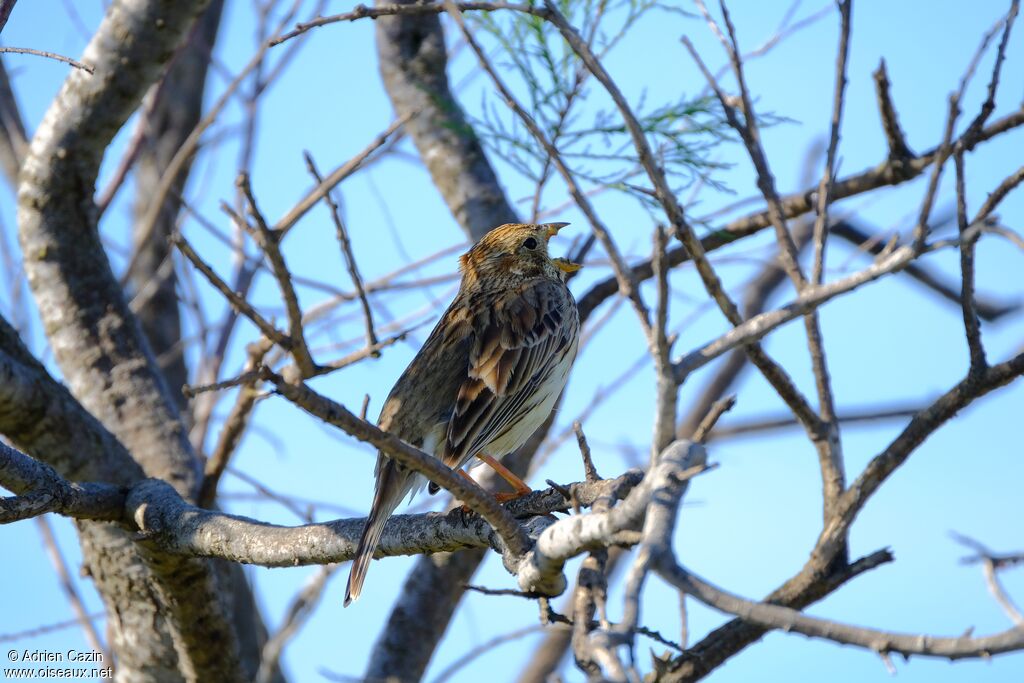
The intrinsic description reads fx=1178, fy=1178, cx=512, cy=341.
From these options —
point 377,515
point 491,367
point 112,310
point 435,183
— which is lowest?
point 377,515

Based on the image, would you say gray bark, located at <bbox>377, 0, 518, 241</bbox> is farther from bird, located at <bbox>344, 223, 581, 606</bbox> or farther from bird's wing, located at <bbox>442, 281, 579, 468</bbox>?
bird's wing, located at <bbox>442, 281, 579, 468</bbox>

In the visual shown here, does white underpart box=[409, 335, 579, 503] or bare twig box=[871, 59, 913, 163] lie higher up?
bare twig box=[871, 59, 913, 163]

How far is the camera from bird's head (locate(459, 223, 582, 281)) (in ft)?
20.4

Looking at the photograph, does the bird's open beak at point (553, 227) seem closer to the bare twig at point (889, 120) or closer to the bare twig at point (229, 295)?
the bare twig at point (889, 120)

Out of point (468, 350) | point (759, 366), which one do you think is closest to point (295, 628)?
point (468, 350)

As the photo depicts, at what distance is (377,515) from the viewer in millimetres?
4238

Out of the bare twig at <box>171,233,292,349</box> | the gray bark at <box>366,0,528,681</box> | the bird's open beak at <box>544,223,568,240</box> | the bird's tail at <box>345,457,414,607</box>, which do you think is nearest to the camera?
the bare twig at <box>171,233,292,349</box>

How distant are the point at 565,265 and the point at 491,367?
1167mm

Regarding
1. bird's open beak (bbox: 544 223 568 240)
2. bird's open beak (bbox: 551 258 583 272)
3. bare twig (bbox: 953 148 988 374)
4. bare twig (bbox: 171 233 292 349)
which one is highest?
bird's open beak (bbox: 544 223 568 240)

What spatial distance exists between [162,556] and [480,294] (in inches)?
86.9

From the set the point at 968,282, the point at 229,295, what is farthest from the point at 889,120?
the point at 229,295

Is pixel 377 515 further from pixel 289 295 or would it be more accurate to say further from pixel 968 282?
pixel 968 282

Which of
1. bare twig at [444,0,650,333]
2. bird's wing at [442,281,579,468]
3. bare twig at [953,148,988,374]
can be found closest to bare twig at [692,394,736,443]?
bare twig at [444,0,650,333]

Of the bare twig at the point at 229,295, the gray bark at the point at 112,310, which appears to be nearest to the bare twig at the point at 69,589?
the gray bark at the point at 112,310
